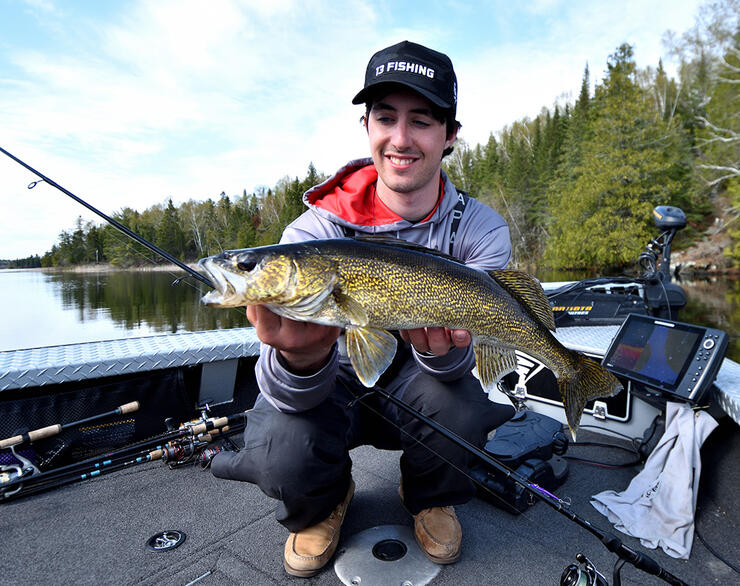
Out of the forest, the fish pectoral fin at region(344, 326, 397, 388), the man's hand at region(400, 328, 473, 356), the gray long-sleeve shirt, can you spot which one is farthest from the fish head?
the forest

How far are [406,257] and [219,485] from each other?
2403 mm

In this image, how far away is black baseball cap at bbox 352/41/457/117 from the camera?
2521 mm

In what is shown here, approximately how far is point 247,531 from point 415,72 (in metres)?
2.87

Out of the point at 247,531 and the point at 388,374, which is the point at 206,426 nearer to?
the point at 247,531

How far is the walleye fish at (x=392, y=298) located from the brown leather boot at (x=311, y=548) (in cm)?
106

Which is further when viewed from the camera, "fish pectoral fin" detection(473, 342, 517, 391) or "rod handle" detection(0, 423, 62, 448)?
"rod handle" detection(0, 423, 62, 448)

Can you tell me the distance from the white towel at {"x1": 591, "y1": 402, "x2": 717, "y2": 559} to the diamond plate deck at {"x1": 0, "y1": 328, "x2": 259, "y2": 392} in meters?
3.10

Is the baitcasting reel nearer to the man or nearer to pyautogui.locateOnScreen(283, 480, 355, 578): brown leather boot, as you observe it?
the man

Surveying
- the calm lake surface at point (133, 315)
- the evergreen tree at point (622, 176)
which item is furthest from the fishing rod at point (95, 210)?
the evergreen tree at point (622, 176)

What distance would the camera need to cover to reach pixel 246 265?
1773mm

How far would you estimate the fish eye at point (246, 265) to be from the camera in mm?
1765

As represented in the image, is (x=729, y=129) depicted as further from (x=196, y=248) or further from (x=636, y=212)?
(x=196, y=248)

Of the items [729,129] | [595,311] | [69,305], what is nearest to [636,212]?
[729,129]

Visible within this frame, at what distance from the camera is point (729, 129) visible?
31328 millimetres
